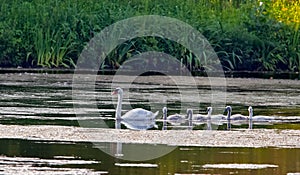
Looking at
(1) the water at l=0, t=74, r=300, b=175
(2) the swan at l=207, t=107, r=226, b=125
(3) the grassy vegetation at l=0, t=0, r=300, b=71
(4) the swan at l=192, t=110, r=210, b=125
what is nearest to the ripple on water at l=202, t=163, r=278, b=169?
(1) the water at l=0, t=74, r=300, b=175

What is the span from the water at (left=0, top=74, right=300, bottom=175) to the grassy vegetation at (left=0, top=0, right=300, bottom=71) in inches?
112

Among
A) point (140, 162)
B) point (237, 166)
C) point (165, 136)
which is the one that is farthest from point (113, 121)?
point (237, 166)

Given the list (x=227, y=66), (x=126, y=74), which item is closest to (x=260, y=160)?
(x=126, y=74)

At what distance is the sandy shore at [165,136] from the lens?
549 inches

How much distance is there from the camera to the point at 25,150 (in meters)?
12.6

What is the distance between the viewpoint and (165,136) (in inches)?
580

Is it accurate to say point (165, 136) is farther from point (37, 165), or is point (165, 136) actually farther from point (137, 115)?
point (37, 165)

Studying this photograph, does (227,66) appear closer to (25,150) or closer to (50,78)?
(50,78)

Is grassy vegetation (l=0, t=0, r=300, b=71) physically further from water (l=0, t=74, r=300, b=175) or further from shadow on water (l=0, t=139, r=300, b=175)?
shadow on water (l=0, t=139, r=300, b=175)

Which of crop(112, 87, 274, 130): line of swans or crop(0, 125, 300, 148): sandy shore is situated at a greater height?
crop(112, 87, 274, 130): line of swans

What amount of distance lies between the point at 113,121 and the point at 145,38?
14035mm

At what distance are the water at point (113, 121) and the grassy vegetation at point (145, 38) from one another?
9.37 ft

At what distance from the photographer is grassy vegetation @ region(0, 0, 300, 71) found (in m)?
30.2

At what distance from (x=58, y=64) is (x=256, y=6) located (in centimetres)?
753
